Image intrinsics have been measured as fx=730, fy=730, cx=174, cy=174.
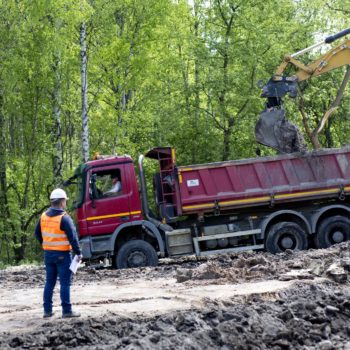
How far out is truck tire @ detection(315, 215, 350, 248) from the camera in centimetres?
1742

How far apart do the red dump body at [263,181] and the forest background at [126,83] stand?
914 centimetres

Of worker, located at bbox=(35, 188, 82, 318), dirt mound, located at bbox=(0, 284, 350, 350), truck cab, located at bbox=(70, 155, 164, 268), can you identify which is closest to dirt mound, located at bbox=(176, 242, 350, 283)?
truck cab, located at bbox=(70, 155, 164, 268)

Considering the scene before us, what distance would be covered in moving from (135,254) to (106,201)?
1399 mm

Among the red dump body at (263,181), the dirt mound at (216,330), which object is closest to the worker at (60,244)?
the dirt mound at (216,330)

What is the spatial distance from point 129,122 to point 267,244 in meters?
11.3

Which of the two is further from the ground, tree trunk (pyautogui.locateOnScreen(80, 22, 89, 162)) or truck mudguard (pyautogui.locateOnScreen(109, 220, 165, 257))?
tree trunk (pyautogui.locateOnScreen(80, 22, 89, 162))

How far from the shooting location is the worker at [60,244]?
9.45 m

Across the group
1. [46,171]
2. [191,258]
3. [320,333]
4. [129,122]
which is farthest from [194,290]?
[46,171]

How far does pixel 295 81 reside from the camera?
60.3ft

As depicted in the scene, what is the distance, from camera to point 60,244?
31.2 feet

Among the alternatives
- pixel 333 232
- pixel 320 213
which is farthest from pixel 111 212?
pixel 333 232

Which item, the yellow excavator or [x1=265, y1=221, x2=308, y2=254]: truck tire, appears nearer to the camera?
[x1=265, y1=221, x2=308, y2=254]: truck tire

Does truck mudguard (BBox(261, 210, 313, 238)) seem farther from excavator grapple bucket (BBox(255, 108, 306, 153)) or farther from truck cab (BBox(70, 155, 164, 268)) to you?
truck cab (BBox(70, 155, 164, 268))

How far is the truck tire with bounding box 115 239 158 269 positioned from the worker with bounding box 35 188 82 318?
7103 mm
